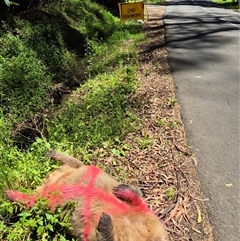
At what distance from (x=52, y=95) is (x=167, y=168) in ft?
12.8

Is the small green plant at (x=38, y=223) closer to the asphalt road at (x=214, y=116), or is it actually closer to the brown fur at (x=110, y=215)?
the brown fur at (x=110, y=215)

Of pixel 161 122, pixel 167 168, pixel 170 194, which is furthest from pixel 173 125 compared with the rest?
pixel 170 194

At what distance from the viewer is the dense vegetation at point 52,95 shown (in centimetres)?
349

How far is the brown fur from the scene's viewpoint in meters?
2.47

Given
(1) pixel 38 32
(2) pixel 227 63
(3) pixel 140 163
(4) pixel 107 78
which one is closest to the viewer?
(3) pixel 140 163

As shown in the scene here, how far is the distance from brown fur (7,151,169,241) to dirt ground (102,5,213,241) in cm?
72

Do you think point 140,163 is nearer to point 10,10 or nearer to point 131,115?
point 131,115

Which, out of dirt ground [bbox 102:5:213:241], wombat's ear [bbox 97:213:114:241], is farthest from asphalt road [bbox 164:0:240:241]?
wombat's ear [bbox 97:213:114:241]

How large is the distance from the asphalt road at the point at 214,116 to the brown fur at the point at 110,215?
1030 millimetres

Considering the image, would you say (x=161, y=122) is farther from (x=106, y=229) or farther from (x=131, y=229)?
(x=106, y=229)

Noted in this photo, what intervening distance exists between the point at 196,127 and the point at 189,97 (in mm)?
1345

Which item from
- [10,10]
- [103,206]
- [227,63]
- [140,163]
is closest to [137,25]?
[10,10]

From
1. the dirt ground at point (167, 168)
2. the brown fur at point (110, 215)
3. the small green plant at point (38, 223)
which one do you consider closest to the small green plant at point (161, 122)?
the dirt ground at point (167, 168)

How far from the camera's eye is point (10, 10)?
10.6m
